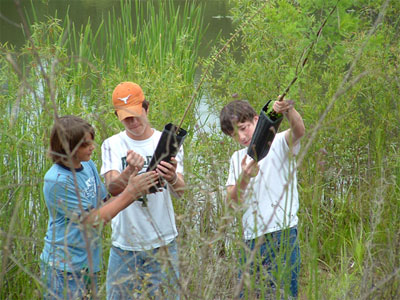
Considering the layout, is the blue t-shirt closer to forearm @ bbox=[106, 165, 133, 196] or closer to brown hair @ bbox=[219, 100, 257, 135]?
forearm @ bbox=[106, 165, 133, 196]

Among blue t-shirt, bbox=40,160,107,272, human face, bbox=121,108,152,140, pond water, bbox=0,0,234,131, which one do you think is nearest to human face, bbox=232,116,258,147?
human face, bbox=121,108,152,140

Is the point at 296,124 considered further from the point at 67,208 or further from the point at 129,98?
the point at 67,208

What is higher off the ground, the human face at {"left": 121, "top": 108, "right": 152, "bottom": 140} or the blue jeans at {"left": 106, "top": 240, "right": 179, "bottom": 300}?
the human face at {"left": 121, "top": 108, "right": 152, "bottom": 140}

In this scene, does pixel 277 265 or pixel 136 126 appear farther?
pixel 136 126

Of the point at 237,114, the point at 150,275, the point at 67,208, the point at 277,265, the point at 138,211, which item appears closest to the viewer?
the point at 150,275

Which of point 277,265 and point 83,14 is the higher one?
point 83,14

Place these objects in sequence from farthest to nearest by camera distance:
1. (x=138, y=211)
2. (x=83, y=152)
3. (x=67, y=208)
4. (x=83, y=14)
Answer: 1. (x=83, y=14)
2. (x=138, y=211)
3. (x=83, y=152)
4. (x=67, y=208)

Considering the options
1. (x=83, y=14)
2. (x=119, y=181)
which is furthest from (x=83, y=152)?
(x=83, y=14)

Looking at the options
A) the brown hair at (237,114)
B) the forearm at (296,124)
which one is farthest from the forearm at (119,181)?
the forearm at (296,124)

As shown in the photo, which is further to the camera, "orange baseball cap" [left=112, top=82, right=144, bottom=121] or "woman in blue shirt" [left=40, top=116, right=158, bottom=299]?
"orange baseball cap" [left=112, top=82, right=144, bottom=121]

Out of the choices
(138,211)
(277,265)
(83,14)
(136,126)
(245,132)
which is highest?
(83,14)

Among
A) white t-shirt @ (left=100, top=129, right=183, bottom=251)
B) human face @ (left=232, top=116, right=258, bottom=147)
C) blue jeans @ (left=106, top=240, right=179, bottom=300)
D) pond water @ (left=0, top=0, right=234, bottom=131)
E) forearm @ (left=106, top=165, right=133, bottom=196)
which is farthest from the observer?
pond water @ (left=0, top=0, right=234, bottom=131)

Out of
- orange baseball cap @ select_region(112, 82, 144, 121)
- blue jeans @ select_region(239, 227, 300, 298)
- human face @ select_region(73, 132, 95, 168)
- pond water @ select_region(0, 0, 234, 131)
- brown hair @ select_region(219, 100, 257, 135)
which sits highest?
pond water @ select_region(0, 0, 234, 131)

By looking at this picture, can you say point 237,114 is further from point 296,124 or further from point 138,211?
point 138,211
